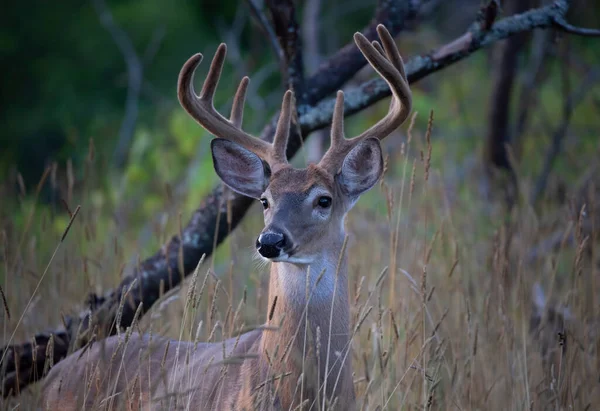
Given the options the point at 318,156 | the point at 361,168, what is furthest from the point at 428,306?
the point at 318,156

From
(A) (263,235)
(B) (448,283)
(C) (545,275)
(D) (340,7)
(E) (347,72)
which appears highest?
(D) (340,7)

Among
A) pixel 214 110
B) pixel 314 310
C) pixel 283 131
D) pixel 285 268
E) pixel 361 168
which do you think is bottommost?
pixel 314 310

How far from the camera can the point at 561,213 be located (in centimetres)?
591

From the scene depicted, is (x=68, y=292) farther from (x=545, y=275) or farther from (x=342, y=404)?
(x=545, y=275)

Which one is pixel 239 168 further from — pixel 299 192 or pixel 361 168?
pixel 361 168

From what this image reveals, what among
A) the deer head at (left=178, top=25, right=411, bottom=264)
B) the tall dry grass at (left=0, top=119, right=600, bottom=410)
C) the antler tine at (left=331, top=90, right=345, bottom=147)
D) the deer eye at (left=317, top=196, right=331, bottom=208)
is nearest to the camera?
the tall dry grass at (left=0, top=119, right=600, bottom=410)

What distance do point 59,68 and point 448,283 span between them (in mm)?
13406

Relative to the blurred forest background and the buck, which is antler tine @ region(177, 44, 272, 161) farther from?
the blurred forest background

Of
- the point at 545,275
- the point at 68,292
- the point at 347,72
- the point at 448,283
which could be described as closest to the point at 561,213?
the point at 545,275

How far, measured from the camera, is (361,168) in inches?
162

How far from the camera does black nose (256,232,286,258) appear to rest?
11.5 feet

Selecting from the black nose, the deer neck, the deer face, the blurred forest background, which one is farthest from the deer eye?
the black nose

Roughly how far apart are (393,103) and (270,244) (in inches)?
46.0

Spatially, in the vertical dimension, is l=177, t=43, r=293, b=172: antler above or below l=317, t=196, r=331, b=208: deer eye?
above
